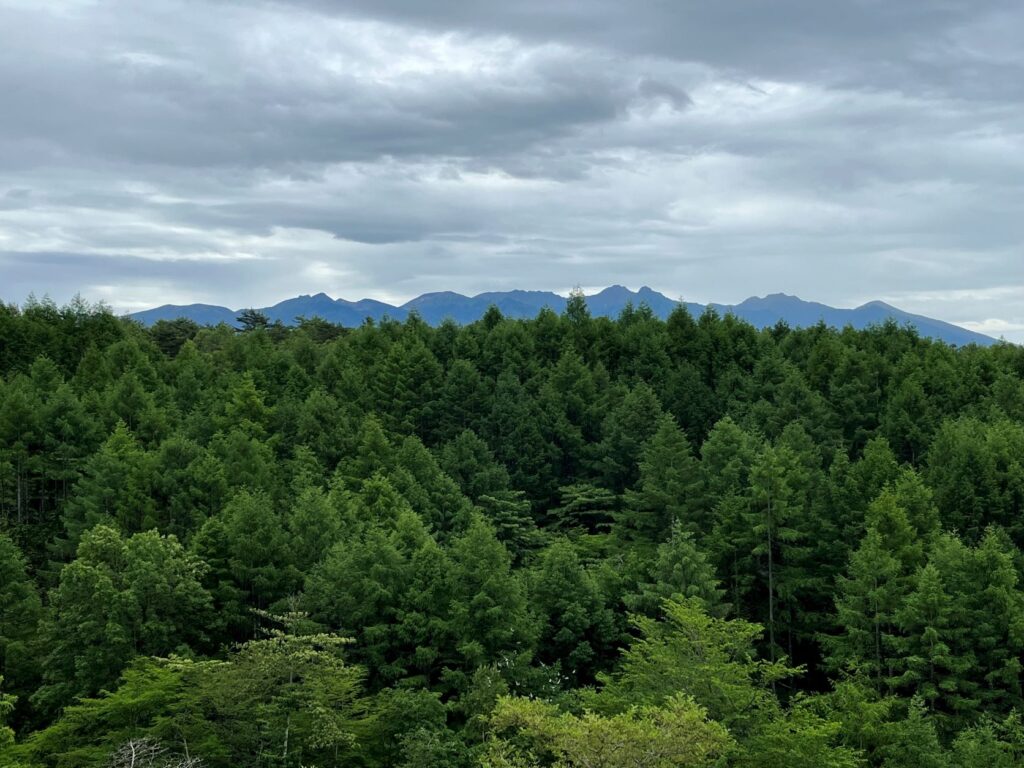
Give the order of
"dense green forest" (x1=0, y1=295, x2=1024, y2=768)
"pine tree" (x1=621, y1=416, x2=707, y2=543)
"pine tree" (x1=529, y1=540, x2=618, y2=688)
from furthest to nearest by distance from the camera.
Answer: "pine tree" (x1=621, y1=416, x2=707, y2=543)
"pine tree" (x1=529, y1=540, x2=618, y2=688)
"dense green forest" (x1=0, y1=295, x2=1024, y2=768)

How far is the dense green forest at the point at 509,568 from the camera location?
111 ft

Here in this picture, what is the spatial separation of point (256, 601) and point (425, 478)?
1943 cm

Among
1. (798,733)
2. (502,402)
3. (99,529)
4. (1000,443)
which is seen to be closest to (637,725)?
(798,733)

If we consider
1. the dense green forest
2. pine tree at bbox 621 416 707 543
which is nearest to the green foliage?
the dense green forest

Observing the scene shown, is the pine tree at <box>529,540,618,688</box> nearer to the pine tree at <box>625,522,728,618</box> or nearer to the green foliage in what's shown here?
the pine tree at <box>625,522,728,618</box>

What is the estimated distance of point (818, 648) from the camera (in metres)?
51.6

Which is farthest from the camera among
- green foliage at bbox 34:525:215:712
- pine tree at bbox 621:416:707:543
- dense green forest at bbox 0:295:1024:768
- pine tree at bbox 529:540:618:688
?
pine tree at bbox 621:416:707:543

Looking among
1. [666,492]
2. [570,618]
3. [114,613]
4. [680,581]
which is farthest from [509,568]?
[114,613]

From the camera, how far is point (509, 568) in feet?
157

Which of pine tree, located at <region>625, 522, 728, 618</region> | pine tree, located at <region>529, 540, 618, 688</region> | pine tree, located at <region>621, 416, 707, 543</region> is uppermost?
pine tree, located at <region>621, 416, 707, 543</region>

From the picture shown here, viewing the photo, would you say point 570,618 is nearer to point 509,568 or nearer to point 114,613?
point 509,568

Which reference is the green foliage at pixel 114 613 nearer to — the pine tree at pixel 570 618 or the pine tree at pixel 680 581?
the pine tree at pixel 570 618

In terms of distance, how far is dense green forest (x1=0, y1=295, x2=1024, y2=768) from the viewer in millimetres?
33844

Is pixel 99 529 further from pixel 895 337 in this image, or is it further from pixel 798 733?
pixel 895 337
